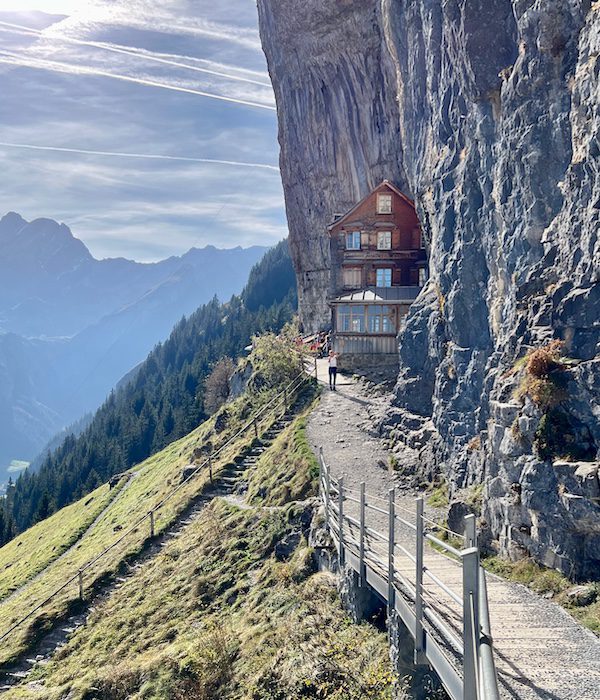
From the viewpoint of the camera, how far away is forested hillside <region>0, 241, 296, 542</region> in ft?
320

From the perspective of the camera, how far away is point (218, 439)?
1740 inches

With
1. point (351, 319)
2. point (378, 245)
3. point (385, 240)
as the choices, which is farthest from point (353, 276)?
point (351, 319)

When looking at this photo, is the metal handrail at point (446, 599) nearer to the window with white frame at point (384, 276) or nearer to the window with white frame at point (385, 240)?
the window with white frame at point (384, 276)

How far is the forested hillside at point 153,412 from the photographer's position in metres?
97.6

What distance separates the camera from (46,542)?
2103 inches

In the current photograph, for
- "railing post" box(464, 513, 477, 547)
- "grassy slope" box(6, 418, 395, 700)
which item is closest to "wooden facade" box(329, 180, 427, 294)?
"grassy slope" box(6, 418, 395, 700)

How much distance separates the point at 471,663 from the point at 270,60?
2789 inches

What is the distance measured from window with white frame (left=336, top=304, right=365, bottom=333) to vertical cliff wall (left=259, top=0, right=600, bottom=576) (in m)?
9.61

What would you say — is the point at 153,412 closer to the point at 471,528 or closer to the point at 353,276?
the point at 353,276

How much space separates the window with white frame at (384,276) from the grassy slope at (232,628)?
22178 mm

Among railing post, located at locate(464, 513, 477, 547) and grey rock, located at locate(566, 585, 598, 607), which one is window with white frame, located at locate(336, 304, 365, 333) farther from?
railing post, located at locate(464, 513, 477, 547)

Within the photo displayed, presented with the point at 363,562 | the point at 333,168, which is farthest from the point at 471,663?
the point at 333,168

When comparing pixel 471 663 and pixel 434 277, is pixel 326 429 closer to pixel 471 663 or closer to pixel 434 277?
pixel 434 277

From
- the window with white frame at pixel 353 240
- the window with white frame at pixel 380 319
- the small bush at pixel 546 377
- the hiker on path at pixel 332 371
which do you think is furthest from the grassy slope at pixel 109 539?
the small bush at pixel 546 377
